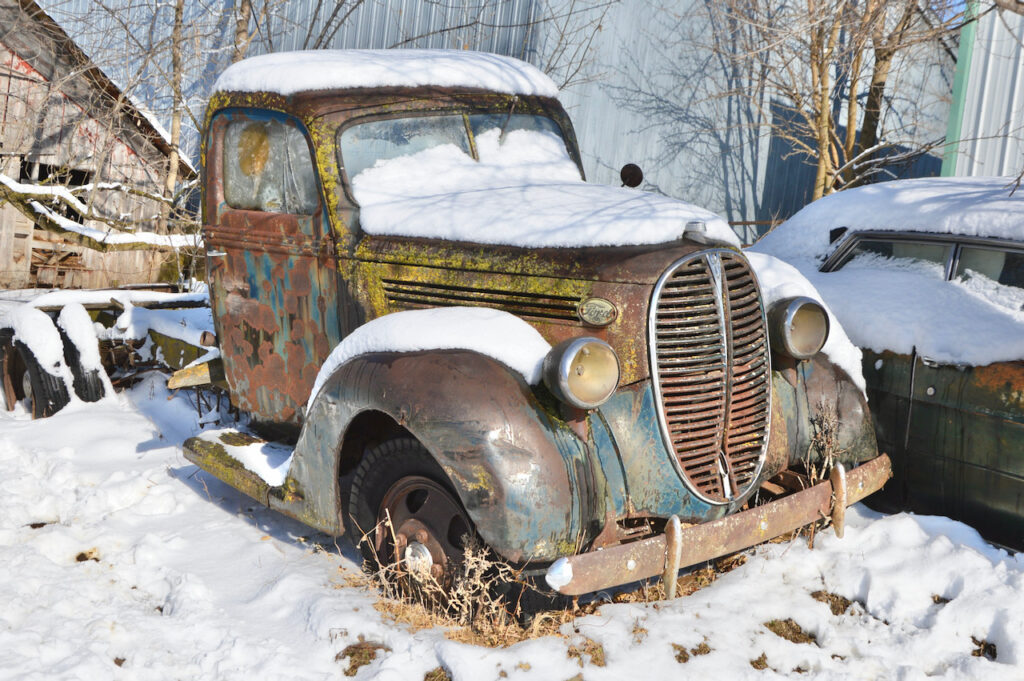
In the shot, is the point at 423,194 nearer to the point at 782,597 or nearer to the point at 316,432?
the point at 316,432

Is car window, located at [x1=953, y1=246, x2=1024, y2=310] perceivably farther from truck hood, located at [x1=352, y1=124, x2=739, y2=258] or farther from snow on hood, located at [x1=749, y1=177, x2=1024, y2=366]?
truck hood, located at [x1=352, y1=124, x2=739, y2=258]

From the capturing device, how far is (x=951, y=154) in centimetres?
1020

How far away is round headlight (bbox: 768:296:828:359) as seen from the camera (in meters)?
3.82

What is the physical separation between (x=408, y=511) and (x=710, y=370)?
1.30 metres

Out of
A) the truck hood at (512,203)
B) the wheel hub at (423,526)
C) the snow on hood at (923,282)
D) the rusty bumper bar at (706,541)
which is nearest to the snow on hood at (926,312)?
the snow on hood at (923,282)

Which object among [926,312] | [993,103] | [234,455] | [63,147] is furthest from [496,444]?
[63,147]

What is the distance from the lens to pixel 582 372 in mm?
3055

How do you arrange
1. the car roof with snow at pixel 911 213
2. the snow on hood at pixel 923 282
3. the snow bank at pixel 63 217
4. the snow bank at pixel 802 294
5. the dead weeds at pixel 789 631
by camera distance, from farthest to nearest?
the snow bank at pixel 63 217 < the car roof with snow at pixel 911 213 < the snow on hood at pixel 923 282 < the snow bank at pixel 802 294 < the dead weeds at pixel 789 631

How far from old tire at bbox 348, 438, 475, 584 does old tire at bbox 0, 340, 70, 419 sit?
10.6 ft

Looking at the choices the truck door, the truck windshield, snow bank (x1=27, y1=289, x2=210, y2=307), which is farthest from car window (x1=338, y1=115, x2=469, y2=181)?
snow bank (x1=27, y1=289, x2=210, y2=307)

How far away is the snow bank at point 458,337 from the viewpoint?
3.22 meters

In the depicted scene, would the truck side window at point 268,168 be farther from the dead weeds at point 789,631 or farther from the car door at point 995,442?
the car door at point 995,442

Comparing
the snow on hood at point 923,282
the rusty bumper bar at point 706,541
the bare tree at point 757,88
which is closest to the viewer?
the rusty bumper bar at point 706,541

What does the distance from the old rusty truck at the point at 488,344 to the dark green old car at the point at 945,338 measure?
20.6 inches
